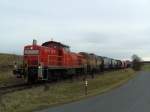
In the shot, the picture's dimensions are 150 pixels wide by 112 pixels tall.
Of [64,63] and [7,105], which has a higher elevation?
[64,63]

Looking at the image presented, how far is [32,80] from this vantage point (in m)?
35.6

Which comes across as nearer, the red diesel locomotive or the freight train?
the freight train

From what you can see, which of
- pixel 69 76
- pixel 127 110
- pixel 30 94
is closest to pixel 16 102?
pixel 30 94

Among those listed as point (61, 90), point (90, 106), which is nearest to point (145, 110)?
point (90, 106)

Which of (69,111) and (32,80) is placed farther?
(32,80)

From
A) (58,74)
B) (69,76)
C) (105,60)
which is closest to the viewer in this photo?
(58,74)

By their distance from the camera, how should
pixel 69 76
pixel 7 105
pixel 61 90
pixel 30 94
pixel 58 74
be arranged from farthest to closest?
pixel 69 76 < pixel 58 74 < pixel 61 90 < pixel 30 94 < pixel 7 105

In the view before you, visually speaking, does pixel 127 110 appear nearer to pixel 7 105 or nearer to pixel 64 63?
pixel 7 105

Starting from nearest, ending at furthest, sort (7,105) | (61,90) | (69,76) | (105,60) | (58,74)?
(7,105)
(61,90)
(58,74)
(69,76)
(105,60)

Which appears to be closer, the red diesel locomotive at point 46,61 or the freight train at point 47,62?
the freight train at point 47,62

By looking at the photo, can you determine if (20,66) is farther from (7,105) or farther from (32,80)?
(7,105)

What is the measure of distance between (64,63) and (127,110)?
2278cm

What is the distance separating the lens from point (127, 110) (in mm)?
18984

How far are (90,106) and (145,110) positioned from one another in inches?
124
